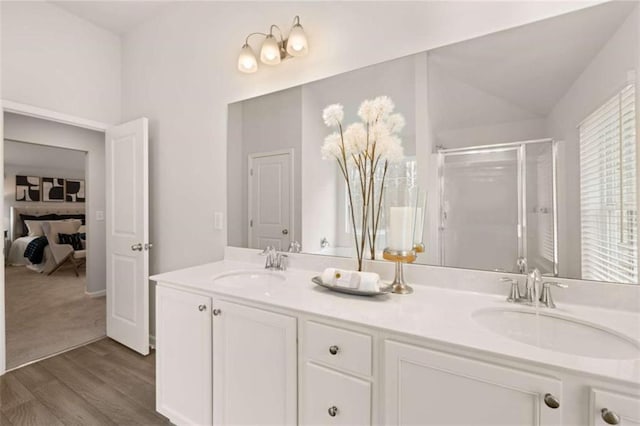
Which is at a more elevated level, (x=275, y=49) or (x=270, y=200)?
(x=275, y=49)

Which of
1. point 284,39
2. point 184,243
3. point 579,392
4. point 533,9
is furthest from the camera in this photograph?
point 184,243

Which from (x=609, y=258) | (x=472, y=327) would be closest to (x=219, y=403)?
(x=472, y=327)

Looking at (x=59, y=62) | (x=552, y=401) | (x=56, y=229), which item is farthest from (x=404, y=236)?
(x=56, y=229)

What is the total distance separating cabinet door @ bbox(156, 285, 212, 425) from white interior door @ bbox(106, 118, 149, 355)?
108 centimetres

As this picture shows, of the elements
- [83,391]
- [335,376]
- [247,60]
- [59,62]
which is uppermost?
[59,62]

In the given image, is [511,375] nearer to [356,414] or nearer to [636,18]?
[356,414]

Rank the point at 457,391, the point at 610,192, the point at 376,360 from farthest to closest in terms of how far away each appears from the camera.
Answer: the point at 610,192 → the point at 376,360 → the point at 457,391

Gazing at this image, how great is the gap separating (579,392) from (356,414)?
62 cm

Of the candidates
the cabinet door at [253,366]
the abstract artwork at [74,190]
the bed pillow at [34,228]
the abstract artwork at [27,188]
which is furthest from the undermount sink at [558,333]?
the abstract artwork at [74,190]

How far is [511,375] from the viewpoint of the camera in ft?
2.56

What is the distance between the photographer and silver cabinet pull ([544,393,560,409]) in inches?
28.8

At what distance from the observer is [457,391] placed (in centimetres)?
85

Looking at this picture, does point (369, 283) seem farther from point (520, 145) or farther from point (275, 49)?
point (275, 49)

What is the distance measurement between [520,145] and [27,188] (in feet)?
29.0
